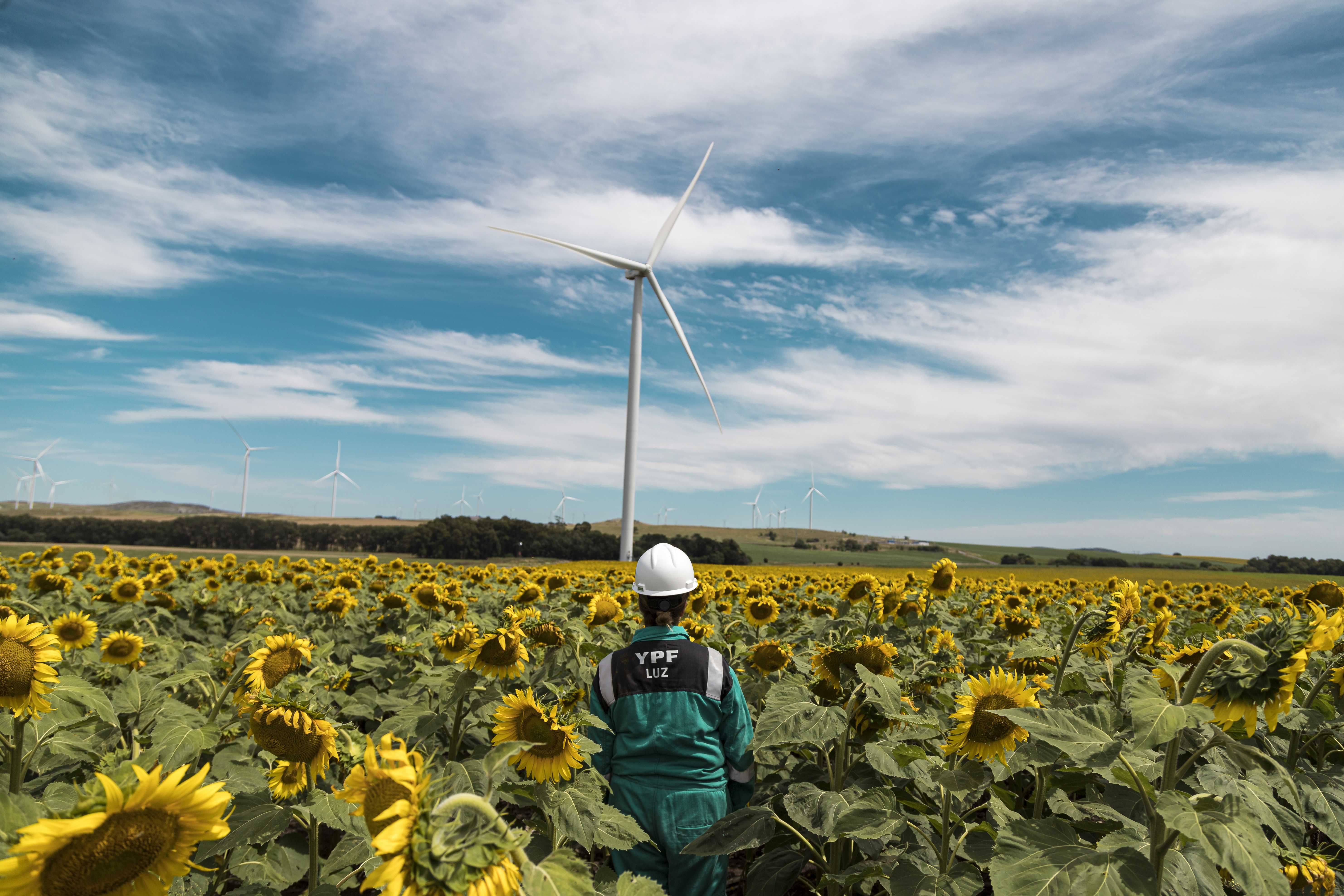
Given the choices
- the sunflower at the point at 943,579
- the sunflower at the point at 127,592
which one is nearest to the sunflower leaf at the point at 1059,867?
the sunflower at the point at 943,579

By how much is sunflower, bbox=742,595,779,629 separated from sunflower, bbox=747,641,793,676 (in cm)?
253

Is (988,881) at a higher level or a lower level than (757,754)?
lower

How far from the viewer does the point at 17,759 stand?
3814 mm

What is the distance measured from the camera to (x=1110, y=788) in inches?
160

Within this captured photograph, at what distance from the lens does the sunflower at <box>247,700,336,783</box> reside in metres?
3.36

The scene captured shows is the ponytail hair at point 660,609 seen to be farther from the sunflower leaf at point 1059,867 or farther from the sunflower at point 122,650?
the sunflower at point 122,650

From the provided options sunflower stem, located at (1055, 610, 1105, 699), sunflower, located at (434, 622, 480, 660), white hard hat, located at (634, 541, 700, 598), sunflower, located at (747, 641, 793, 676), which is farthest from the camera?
sunflower, located at (747, 641, 793, 676)

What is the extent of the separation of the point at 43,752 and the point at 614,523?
17041cm

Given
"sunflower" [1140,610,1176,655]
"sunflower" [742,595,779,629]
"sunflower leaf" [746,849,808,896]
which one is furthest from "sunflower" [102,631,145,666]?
"sunflower" [1140,610,1176,655]

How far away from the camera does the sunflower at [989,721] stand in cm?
361

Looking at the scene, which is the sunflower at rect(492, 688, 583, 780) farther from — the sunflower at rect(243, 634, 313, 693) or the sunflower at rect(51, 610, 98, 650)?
the sunflower at rect(51, 610, 98, 650)

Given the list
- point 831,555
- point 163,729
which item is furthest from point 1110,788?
point 831,555

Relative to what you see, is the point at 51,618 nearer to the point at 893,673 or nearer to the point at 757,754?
the point at 757,754

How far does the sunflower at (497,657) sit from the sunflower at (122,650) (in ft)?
13.7
